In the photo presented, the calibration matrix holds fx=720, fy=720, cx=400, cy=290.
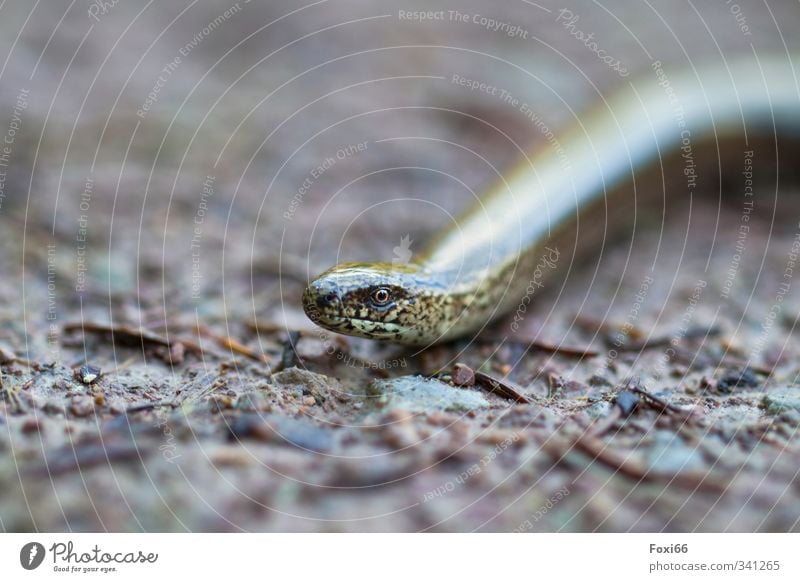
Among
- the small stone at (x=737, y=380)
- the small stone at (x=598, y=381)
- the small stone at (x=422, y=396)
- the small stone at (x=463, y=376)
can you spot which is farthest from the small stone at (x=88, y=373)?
the small stone at (x=737, y=380)

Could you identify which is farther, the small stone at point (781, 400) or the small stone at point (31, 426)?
the small stone at point (781, 400)

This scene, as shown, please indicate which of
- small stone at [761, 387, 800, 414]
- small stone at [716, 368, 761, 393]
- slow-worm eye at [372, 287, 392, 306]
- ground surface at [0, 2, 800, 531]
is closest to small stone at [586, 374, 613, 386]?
ground surface at [0, 2, 800, 531]

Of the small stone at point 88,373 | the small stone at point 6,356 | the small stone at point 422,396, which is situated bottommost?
the small stone at point 6,356

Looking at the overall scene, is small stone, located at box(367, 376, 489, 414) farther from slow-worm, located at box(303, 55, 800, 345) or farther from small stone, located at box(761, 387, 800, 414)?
small stone, located at box(761, 387, 800, 414)

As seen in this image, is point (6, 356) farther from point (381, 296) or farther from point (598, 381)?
point (598, 381)

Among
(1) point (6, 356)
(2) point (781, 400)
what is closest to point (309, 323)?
(1) point (6, 356)

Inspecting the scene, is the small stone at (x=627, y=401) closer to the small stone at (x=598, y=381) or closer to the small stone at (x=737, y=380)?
the small stone at (x=598, y=381)
